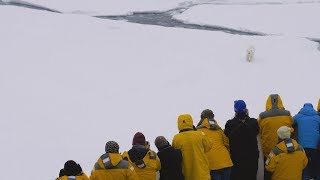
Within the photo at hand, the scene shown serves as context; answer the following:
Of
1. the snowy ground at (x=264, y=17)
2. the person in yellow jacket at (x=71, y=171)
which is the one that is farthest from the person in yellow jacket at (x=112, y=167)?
the snowy ground at (x=264, y=17)

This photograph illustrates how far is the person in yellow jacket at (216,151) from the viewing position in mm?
5270

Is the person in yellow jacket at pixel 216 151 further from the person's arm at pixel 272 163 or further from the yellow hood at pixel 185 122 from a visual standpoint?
the person's arm at pixel 272 163

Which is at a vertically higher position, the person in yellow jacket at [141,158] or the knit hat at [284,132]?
the knit hat at [284,132]

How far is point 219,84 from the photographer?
10.4m

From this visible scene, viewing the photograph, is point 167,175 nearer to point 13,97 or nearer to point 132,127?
point 132,127

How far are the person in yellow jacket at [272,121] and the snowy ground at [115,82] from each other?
8.44ft

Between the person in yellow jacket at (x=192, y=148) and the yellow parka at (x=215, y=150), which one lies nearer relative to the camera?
the person in yellow jacket at (x=192, y=148)

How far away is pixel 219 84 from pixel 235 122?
5.10m

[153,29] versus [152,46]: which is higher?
[153,29]

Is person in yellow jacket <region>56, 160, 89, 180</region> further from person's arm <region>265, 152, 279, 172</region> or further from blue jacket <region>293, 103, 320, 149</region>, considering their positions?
blue jacket <region>293, 103, 320, 149</region>

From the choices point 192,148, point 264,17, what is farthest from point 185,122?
point 264,17

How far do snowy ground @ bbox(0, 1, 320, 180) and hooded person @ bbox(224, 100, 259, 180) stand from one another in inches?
98.5

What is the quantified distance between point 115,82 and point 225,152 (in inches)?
218

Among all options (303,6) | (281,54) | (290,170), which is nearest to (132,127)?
(290,170)
